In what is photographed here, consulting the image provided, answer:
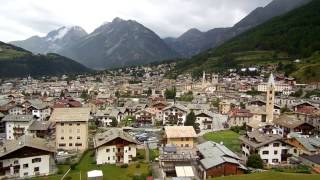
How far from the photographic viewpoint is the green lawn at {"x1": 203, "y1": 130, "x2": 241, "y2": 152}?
47.4m

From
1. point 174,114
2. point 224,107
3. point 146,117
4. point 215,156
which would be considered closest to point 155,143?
point 215,156

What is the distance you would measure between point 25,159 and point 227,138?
90.7ft

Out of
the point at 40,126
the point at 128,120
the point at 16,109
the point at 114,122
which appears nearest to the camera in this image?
the point at 40,126

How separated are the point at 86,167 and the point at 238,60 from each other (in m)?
134

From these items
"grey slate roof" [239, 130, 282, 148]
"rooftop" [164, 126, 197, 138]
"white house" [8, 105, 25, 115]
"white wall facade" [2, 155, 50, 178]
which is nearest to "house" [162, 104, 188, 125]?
"rooftop" [164, 126, 197, 138]

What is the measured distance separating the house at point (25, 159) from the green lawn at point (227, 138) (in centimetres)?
2115

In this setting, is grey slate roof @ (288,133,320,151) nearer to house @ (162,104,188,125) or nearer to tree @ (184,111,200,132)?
tree @ (184,111,200,132)

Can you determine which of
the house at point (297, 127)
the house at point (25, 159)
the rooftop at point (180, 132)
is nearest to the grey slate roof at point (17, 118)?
the house at point (25, 159)

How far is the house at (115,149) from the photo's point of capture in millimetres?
40219

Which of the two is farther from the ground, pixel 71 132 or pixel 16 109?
pixel 16 109

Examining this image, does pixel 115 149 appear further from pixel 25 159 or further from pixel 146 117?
pixel 146 117

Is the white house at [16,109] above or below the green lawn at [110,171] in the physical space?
above

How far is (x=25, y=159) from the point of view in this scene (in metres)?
35.9

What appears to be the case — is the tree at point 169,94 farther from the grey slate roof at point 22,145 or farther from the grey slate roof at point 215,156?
the grey slate roof at point 22,145
